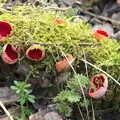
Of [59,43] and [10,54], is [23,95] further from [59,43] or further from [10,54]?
[59,43]

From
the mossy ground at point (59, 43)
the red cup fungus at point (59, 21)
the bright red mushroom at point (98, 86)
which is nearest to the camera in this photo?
the bright red mushroom at point (98, 86)

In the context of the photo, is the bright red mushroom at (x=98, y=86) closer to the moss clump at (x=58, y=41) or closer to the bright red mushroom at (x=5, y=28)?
the moss clump at (x=58, y=41)

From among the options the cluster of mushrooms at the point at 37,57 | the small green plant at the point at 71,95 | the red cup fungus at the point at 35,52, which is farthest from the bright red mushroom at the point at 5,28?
the small green plant at the point at 71,95

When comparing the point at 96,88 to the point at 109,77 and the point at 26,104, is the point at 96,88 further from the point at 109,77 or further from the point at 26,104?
the point at 26,104

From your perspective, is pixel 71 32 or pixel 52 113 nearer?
pixel 52 113

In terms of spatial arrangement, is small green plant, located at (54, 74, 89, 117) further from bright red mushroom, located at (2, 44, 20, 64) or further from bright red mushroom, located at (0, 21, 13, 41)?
bright red mushroom, located at (0, 21, 13, 41)

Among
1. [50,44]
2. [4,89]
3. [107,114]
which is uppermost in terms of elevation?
[50,44]

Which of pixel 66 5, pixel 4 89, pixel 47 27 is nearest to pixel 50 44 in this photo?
pixel 47 27
